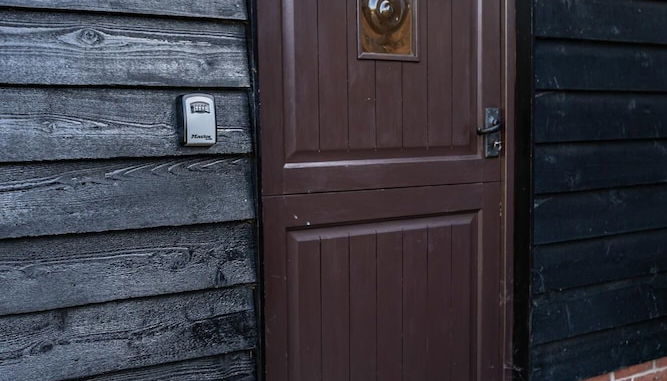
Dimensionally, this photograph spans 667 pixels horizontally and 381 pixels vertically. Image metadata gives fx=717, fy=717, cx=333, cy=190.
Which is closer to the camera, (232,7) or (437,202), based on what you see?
(232,7)

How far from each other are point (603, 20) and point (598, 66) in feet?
0.59

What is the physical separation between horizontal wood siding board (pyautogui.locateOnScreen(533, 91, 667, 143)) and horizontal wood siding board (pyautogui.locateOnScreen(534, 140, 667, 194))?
0.04 metres

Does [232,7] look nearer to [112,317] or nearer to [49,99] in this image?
[49,99]

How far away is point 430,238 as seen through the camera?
2.58 m

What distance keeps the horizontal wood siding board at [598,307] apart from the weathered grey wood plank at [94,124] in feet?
4.84

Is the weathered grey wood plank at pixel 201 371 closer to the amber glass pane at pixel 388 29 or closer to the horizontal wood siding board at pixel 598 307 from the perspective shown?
the amber glass pane at pixel 388 29

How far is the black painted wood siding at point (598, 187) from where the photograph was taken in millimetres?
2715

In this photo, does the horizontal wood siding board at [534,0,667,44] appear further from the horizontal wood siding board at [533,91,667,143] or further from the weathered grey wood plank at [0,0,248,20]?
the weathered grey wood plank at [0,0,248,20]

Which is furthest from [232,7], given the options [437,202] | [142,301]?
[437,202]

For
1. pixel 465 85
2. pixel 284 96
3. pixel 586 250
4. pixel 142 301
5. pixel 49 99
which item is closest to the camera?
pixel 49 99

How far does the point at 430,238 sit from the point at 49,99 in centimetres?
138

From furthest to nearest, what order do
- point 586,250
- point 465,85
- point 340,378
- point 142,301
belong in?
point 586,250 → point 465,85 → point 340,378 → point 142,301

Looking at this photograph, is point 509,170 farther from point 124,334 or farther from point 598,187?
point 124,334

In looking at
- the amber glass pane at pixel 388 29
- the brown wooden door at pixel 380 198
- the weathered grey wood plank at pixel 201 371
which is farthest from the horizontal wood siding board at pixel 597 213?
the weathered grey wood plank at pixel 201 371
